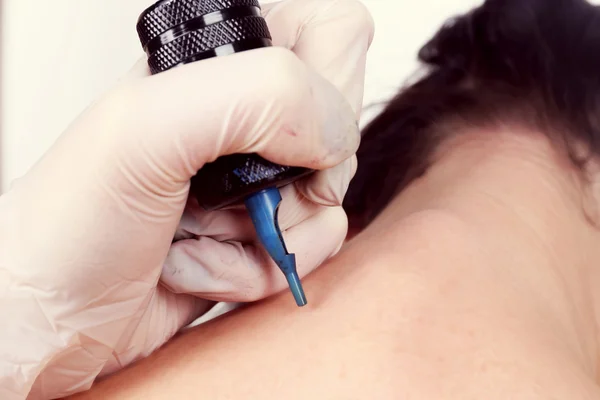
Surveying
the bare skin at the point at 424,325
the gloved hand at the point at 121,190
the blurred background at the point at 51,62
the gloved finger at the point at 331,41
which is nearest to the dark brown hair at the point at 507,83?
the bare skin at the point at 424,325

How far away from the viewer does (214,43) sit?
21.9 inches

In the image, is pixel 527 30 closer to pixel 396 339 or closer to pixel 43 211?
pixel 396 339

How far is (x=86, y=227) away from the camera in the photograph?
56 centimetres

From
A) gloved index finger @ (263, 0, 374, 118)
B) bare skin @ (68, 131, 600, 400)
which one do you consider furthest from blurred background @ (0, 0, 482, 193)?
bare skin @ (68, 131, 600, 400)

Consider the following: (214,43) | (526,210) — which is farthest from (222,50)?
(526,210)

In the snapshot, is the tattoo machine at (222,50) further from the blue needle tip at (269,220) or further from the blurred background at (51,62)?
the blurred background at (51,62)

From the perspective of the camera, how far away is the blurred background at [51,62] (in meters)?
1.23

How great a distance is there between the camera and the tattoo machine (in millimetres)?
539

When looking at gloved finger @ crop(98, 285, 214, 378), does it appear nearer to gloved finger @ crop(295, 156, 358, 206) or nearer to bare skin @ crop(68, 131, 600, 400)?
bare skin @ crop(68, 131, 600, 400)

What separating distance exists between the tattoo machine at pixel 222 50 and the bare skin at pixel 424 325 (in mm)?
139

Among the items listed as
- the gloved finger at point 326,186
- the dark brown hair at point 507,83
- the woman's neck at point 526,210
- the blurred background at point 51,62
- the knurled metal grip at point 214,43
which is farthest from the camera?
the blurred background at point 51,62

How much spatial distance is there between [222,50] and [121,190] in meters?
0.18

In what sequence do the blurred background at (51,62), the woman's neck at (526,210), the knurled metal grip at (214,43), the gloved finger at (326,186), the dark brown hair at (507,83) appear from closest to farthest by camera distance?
the knurled metal grip at (214,43) < the gloved finger at (326,186) < the woman's neck at (526,210) < the dark brown hair at (507,83) < the blurred background at (51,62)

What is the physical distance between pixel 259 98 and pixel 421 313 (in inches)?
13.0
